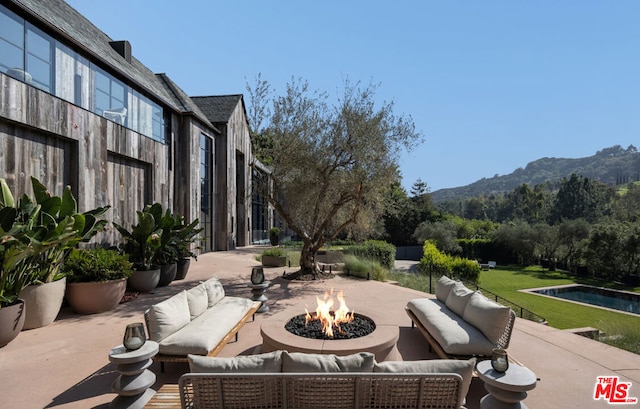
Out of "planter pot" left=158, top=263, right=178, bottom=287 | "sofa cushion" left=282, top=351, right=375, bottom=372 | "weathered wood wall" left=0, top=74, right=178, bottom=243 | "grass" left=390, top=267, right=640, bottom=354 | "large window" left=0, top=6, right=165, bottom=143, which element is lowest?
"grass" left=390, top=267, right=640, bottom=354

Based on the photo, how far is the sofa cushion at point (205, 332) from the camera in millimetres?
4152

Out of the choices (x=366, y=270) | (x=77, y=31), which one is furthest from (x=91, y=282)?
(x=366, y=270)

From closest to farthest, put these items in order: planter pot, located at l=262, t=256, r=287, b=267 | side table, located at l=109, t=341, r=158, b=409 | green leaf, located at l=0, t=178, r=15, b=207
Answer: side table, located at l=109, t=341, r=158, b=409
green leaf, located at l=0, t=178, r=15, b=207
planter pot, located at l=262, t=256, r=287, b=267

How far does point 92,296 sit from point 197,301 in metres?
3.16

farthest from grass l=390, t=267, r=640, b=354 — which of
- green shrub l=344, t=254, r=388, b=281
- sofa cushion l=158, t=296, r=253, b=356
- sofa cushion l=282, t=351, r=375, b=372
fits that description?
sofa cushion l=158, t=296, r=253, b=356

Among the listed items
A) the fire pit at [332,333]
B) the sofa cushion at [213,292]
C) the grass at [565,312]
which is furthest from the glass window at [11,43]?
the grass at [565,312]

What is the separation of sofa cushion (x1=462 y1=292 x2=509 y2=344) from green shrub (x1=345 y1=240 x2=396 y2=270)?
10.8 metres

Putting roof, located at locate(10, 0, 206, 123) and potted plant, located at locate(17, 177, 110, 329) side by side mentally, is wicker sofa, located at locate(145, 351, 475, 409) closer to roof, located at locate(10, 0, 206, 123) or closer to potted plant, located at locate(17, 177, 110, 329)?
potted plant, located at locate(17, 177, 110, 329)

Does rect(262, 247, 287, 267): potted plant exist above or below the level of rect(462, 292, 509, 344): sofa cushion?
below

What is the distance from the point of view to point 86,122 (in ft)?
29.9

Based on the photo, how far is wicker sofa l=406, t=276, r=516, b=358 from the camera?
13.6 feet

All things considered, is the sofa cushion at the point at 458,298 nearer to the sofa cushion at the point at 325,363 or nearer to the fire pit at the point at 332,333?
the fire pit at the point at 332,333

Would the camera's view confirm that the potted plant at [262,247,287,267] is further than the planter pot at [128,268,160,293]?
Yes

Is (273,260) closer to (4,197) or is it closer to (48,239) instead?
(48,239)
